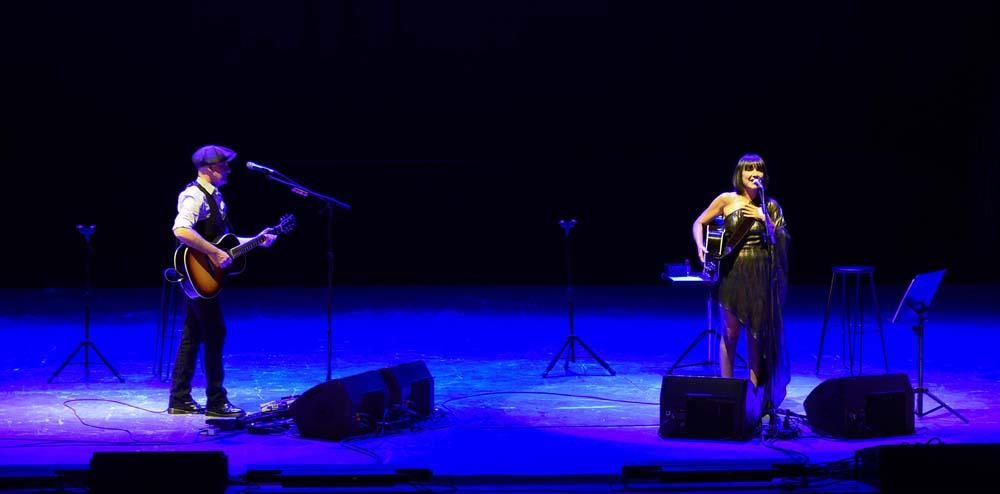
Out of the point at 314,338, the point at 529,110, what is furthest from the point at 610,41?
the point at 314,338

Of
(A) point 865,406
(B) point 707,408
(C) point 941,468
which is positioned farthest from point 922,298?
(C) point 941,468

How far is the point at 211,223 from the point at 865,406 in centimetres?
356

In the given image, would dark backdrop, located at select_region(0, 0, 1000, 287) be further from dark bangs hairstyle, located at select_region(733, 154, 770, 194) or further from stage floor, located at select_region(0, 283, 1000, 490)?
dark bangs hairstyle, located at select_region(733, 154, 770, 194)

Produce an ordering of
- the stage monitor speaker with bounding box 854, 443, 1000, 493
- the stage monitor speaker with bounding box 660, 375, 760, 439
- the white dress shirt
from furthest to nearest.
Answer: the white dress shirt, the stage monitor speaker with bounding box 660, 375, 760, 439, the stage monitor speaker with bounding box 854, 443, 1000, 493

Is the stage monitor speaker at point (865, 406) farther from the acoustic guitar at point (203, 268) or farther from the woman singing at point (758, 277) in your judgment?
the acoustic guitar at point (203, 268)

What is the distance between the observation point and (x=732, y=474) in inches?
185

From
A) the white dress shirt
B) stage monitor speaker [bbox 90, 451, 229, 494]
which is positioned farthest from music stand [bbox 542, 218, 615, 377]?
stage monitor speaker [bbox 90, 451, 229, 494]

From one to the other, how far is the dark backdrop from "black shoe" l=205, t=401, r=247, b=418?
6794mm

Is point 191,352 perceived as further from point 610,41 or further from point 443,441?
point 610,41

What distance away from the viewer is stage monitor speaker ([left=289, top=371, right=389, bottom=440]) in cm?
A: 585

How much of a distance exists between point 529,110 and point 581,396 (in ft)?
21.1

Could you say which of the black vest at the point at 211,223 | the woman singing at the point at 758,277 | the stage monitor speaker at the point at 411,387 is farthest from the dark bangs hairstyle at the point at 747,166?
the black vest at the point at 211,223

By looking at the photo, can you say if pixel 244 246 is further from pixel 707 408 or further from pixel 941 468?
pixel 941 468

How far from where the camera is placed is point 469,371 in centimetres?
809
